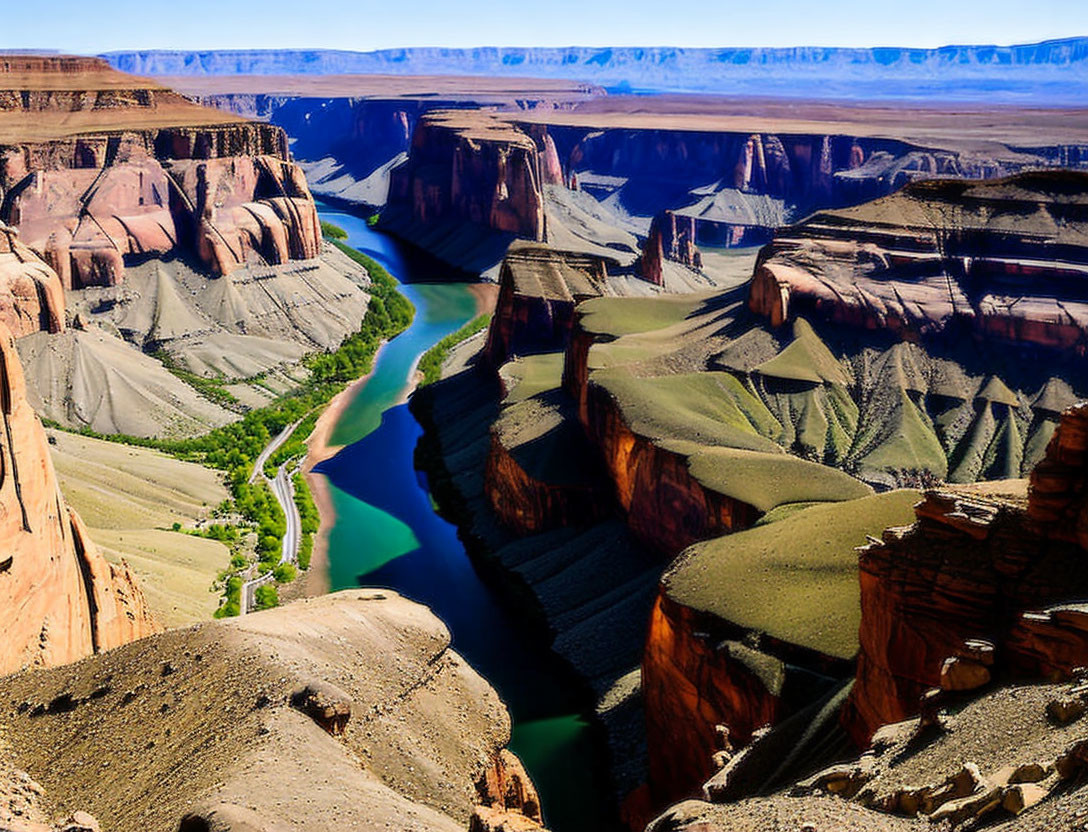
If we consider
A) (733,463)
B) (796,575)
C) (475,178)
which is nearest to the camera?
A: (796,575)

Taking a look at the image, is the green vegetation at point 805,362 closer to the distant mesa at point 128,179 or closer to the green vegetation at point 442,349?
the green vegetation at point 442,349

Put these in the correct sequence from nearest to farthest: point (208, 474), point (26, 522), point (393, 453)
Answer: point (26, 522), point (208, 474), point (393, 453)

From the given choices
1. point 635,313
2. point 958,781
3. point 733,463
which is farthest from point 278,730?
point 635,313

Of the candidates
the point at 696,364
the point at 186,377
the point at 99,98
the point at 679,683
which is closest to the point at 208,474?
the point at 186,377

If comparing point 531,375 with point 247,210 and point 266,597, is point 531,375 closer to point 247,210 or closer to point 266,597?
point 266,597

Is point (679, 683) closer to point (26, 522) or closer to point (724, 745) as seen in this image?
point (724, 745)

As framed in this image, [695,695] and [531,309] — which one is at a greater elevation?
[531,309]
